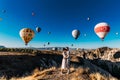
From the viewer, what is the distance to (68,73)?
1825cm

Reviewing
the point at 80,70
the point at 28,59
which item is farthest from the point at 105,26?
the point at 80,70

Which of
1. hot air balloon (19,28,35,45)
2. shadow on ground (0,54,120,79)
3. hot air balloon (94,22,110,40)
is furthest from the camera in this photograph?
hot air balloon (19,28,35,45)

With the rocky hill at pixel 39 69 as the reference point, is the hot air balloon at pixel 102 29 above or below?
above

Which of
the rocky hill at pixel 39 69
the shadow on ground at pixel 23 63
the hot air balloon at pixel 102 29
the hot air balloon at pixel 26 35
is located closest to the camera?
the rocky hill at pixel 39 69

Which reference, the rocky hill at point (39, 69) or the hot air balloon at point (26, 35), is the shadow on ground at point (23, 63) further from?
the hot air balloon at point (26, 35)

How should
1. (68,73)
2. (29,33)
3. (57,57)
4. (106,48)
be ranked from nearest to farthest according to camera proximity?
(68,73), (29,33), (57,57), (106,48)

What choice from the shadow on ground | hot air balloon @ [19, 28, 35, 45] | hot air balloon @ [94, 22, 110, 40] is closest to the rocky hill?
the shadow on ground

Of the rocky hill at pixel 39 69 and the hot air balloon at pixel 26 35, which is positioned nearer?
the rocky hill at pixel 39 69

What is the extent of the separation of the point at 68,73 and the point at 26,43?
32.6 metres

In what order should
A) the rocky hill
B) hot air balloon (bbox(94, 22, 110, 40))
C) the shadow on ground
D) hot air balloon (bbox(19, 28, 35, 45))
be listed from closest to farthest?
the rocky hill, the shadow on ground, hot air balloon (bbox(94, 22, 110, 40)), hot air balloon (bbox(19, 28, 35, 45))

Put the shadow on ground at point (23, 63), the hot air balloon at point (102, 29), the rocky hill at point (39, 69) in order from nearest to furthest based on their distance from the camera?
1. the rocky hill at point (39, 69)
2. the shadow on ground at point (23, 63)
3. the hot air balloon at point (102, 29)

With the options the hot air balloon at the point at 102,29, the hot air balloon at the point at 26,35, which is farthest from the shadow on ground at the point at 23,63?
the hot air balloon at the point at 102,29

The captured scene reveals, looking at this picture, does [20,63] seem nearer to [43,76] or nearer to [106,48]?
[43,76]

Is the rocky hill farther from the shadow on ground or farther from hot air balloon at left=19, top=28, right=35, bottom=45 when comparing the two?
hot air balloon at left=19, top=28, right=35, bottom=45
